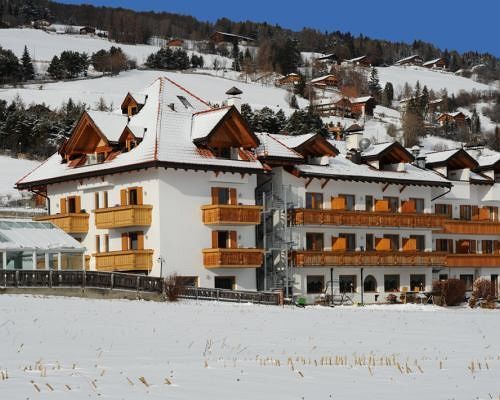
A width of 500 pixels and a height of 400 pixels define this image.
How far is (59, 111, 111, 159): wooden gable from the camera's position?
53844 millimetres

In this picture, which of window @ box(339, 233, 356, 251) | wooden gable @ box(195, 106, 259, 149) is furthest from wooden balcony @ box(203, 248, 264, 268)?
window @ box(339, 233, 356, 251)

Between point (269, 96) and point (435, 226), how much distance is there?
10635cm

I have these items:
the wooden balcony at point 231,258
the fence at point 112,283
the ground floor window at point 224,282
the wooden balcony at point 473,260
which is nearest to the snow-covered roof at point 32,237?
the fence at point 112,283

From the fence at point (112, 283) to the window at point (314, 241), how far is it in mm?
10000

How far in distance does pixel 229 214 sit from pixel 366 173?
12.6 m

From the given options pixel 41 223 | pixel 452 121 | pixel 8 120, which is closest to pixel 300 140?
pixel 41 223

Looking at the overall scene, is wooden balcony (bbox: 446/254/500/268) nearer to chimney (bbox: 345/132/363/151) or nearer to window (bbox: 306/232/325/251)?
chimney (bbox: 345/132/363/151)

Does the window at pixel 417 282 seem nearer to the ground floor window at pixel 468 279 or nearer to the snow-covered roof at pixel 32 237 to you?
the ground floor window at pixel 468 279

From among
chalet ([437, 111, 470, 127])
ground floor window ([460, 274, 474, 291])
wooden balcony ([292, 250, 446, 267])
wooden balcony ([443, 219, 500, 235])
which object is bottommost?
ground floor window ([460, 274, 474, 291])

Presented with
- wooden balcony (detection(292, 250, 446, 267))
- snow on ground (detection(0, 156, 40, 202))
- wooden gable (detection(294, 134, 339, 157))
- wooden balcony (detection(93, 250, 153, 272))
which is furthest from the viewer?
snow on ground (detection(0, 156, 40, 202))

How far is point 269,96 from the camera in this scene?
168 m

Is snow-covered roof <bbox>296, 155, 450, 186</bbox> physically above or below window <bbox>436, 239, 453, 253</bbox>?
above

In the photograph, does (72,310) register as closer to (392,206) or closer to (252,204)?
(252,204)

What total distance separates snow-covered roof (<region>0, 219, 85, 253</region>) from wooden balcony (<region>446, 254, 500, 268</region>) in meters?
30.0
